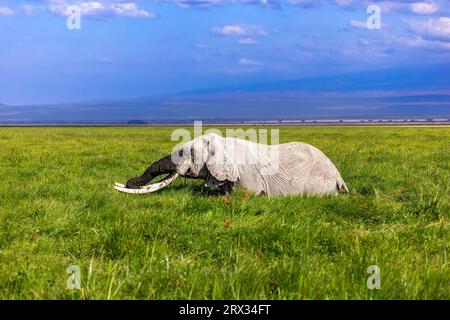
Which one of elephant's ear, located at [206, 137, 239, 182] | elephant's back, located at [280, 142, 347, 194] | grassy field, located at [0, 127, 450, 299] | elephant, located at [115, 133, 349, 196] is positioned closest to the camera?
grassy field, located at [0, 127, 450, 299]

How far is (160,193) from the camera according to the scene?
33.6 feet

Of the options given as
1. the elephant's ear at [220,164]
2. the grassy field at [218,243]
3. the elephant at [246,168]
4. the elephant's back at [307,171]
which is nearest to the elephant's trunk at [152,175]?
the elephant at [246,168]

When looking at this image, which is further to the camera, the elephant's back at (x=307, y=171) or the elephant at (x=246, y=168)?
the elephant's back at (x=307, y=171)

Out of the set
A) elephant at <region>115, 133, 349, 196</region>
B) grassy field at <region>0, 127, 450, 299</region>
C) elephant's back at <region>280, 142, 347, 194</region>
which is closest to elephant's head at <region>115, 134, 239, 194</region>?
elephant at <region>115, 133, 349, 196</region>

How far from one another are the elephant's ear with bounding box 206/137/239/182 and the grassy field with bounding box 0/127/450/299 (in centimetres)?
44

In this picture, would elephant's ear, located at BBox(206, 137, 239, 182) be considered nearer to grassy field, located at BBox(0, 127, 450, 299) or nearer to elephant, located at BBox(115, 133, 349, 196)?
elephant, located at BBox(115, 133, 349, 196)

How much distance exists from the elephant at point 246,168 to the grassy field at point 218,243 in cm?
41

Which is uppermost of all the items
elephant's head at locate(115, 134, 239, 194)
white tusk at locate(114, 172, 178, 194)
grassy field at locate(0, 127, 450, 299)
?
elephant's head at locate(115, 134, 239, 194)

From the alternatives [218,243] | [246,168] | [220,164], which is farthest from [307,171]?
[218,243]

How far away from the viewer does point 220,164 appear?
32.3 feet

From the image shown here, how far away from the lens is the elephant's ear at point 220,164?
9.80 meters

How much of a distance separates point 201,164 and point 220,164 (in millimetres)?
405

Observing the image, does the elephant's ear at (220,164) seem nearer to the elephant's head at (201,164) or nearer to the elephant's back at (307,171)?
the elephant's head at (201,164)

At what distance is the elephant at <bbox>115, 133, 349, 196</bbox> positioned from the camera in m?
9.96
